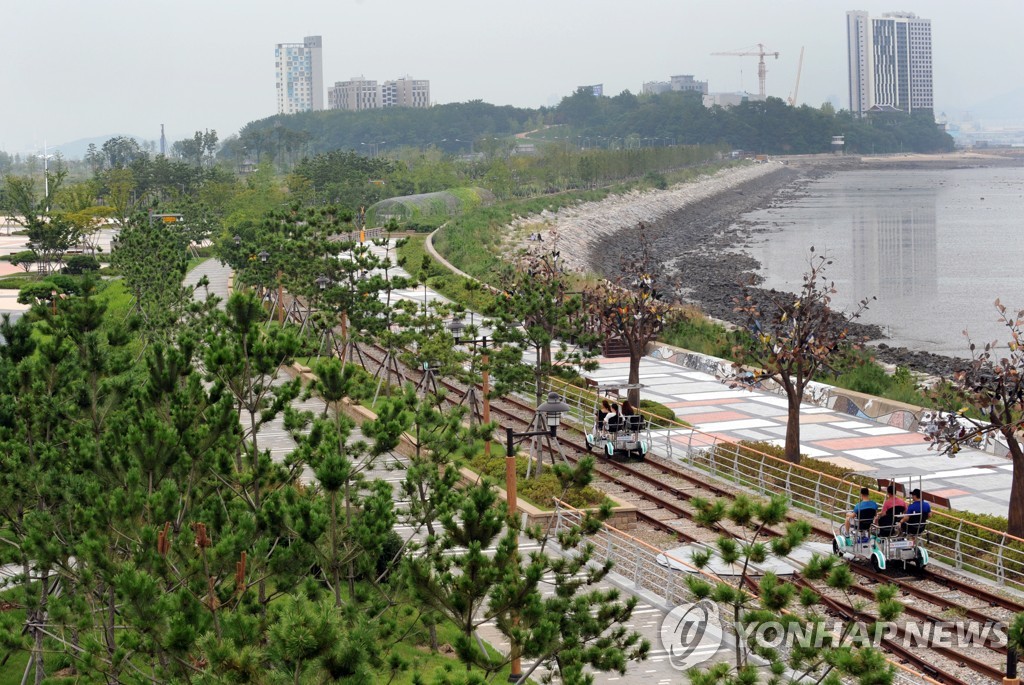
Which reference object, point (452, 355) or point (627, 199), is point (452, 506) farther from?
point (627, 199)

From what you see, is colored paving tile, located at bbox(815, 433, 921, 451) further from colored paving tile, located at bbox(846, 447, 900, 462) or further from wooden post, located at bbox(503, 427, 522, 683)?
wooden post, located at bbox(503, 427, 522, 683)

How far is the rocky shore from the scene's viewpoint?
54.6m

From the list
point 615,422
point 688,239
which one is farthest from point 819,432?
point 688,239

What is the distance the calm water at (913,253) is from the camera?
199ft

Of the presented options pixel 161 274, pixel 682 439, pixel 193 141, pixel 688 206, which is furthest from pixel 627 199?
pixel 682 439

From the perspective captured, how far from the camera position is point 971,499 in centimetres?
2311

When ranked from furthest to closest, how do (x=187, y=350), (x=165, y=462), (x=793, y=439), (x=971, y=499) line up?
1. (x=793, y=439)
2. (x=971, y=499)
3. (x=187, y=350)
4. (x=165, y=462)

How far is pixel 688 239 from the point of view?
99688mm

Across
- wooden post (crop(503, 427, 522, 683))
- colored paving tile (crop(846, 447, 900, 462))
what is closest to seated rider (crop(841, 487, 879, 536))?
wooden post (crop(503, 427, 522, 683))

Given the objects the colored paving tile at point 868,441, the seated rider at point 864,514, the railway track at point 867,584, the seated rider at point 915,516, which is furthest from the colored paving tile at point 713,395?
the seated rider at point 915,516

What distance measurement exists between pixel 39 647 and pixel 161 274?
972 inches

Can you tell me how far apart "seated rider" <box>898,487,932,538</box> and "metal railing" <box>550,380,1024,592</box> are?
469mm

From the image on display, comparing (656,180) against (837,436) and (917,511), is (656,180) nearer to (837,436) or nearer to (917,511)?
(837,436)

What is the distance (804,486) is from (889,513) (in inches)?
205
